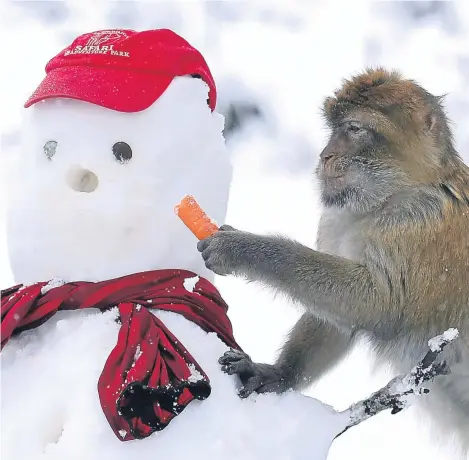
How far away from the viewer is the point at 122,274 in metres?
1.39

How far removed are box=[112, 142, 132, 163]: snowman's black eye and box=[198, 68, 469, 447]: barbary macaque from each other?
0.21 metres

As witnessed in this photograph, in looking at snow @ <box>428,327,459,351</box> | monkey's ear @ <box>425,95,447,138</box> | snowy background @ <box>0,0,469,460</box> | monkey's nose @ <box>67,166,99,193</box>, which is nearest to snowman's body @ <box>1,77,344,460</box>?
monkey's nose @ <box>67,166,99,193</box>

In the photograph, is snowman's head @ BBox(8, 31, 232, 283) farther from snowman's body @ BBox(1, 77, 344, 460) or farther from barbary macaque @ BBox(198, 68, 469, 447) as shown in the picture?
barbary macaque @ BBox(198, 68, 469, 447)

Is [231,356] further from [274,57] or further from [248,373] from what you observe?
[274,57]

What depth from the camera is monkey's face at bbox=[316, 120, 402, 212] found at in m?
1.54

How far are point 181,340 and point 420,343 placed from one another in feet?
1.73

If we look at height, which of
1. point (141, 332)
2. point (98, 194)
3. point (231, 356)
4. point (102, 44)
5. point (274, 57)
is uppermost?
point (274, 57)

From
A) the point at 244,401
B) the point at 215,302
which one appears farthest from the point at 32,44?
the point at 244,401

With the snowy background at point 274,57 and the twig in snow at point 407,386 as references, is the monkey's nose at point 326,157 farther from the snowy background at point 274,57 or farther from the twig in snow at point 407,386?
the snowy background at point 274,57

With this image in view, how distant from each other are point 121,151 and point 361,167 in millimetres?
495

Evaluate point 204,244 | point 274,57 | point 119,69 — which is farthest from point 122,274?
point 274,57

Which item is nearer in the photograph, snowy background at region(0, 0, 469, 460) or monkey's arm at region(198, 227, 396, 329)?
monkey's arm at region(198, 227, 396, 329)

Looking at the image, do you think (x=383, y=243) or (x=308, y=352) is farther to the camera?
(x=308, y=352)

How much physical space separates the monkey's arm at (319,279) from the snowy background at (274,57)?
0.97m
